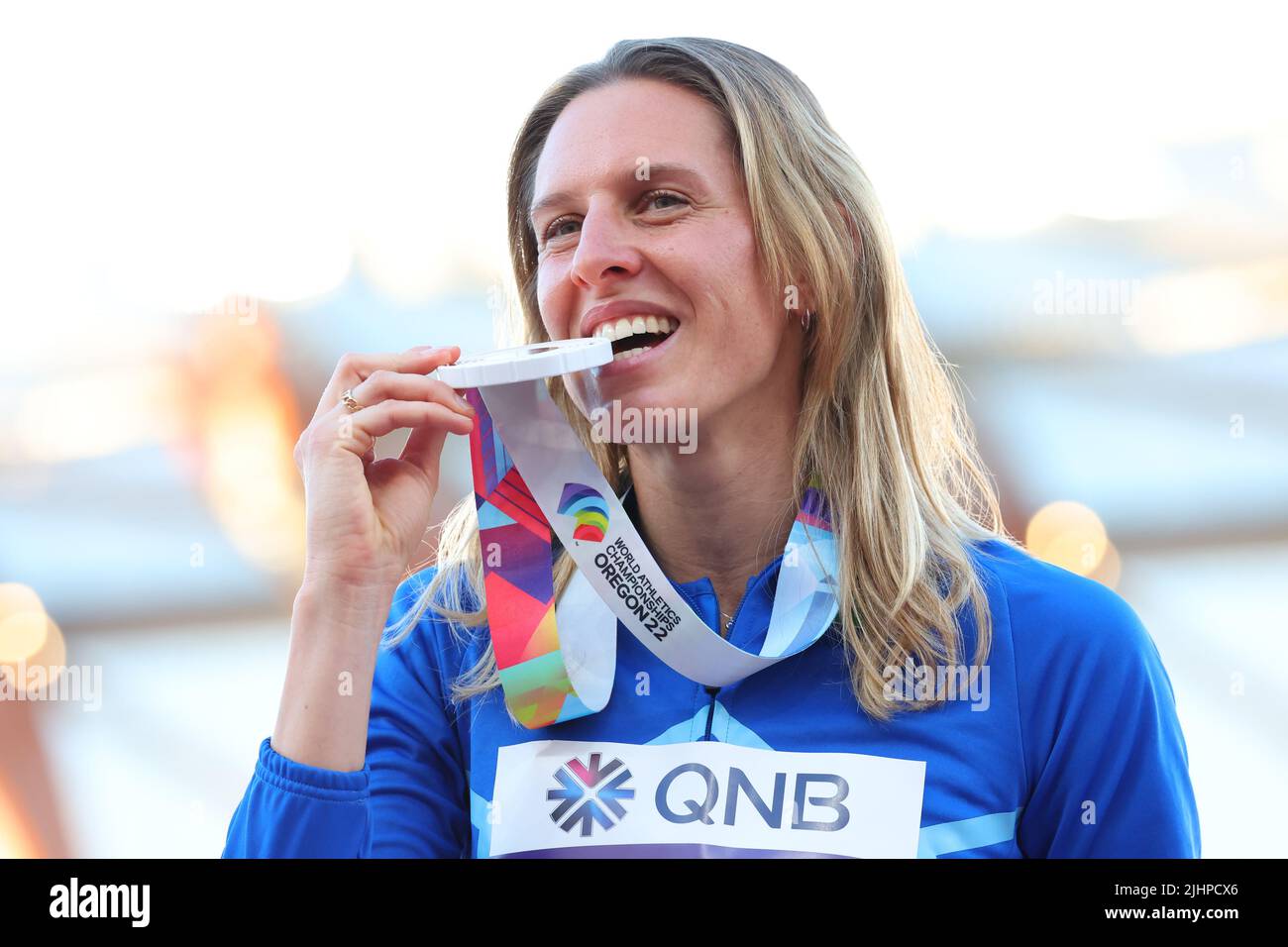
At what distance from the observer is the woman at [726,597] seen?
1687mm

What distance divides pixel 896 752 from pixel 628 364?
679 mm

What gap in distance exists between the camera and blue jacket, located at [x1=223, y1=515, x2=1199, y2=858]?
5.46ft

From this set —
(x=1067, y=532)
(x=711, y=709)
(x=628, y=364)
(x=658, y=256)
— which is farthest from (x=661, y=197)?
(x=1067, y=532)

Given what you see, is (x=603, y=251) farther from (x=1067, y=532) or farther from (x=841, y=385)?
(x=1067, y=532)

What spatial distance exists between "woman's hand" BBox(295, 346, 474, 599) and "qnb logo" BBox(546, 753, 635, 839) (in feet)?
1.22

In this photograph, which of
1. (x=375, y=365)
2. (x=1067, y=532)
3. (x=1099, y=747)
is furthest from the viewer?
(x=1067, y=532)

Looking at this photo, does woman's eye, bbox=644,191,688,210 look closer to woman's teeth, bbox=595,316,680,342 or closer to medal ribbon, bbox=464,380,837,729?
woman's teeth, bbox=595,316,680,342

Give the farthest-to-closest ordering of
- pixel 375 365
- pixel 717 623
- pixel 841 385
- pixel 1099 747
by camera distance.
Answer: pixel 841 385
pixel 717 623
pixel 375 365
pixel 1099 747

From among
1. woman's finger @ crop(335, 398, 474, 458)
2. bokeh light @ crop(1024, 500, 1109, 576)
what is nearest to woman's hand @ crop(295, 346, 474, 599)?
woman's finger @ crop(335, 398, 474, 458)

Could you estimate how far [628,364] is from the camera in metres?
1.85

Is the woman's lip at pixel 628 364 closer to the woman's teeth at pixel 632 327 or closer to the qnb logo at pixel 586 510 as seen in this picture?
the woman's teeth at pixel 632 327

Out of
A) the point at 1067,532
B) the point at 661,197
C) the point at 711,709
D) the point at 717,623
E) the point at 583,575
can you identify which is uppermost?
the point at 1067,532

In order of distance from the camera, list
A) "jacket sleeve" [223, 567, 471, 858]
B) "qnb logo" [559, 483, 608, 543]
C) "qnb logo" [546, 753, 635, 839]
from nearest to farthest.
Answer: "jacket sleeve" [223, 567, 471, 858] < "qnb logo" [546, 753, 635, 839] < "qnb logo" [559, 483, 608, 543]

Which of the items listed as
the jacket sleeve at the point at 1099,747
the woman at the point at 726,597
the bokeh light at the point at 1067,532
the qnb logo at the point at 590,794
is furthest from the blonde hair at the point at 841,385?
the bokeh light at the point at 1067,532
